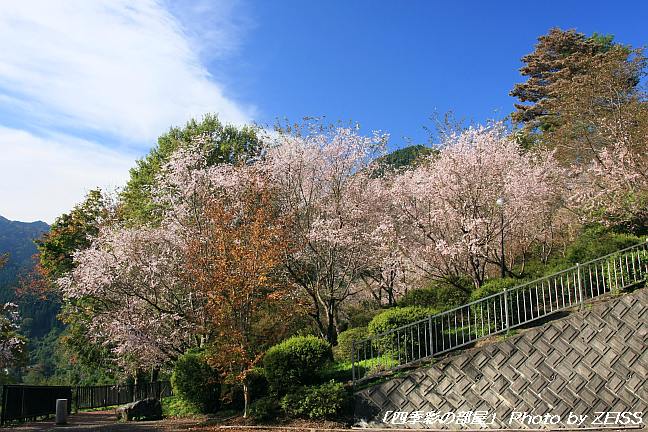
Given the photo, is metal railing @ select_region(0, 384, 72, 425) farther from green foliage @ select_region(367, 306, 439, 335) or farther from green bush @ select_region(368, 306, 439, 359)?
green foliage @ select_region(367, 306, 439, 335)

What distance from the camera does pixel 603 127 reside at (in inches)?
714

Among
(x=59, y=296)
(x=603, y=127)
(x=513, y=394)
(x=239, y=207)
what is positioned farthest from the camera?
(x=59, y=296)

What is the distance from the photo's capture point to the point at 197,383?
1338 cm

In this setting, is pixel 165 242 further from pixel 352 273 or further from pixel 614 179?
pixel 614 179

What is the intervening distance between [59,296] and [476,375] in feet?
76.1

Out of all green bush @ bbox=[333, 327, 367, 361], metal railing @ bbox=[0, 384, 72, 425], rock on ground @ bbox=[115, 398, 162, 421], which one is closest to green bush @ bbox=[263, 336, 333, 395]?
green bush @ bbox=[333, 327, 367, 361]

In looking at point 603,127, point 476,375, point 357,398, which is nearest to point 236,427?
point 357,398

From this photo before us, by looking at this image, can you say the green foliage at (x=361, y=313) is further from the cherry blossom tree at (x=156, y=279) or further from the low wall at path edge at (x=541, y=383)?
the low wall at path edge at (x=541, y=383)

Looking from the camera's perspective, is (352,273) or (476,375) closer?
(476,375)

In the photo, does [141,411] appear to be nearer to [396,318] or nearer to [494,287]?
[396,318]

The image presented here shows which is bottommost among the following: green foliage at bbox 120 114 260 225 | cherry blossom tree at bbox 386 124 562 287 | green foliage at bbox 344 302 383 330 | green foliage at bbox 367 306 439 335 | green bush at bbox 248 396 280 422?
green bush at bbox 248 396 280 422

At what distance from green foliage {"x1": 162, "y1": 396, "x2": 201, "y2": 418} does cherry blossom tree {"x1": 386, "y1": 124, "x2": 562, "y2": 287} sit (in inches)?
312

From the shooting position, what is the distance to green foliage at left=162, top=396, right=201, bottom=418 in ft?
46.1

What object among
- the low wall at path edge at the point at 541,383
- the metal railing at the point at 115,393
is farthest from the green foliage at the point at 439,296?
the metal railing at the point at 115,393
